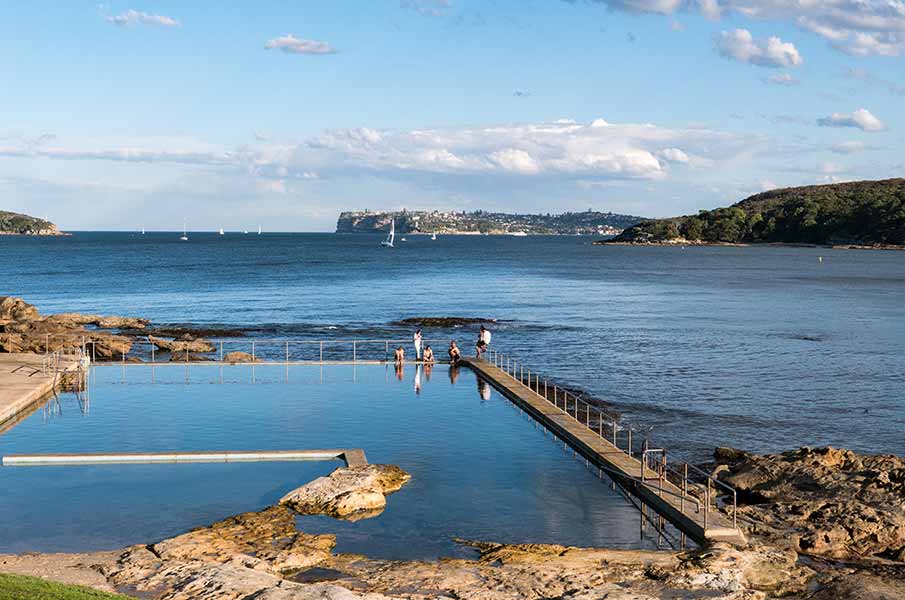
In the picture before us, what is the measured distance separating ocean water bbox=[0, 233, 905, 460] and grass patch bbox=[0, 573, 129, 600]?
902 inches

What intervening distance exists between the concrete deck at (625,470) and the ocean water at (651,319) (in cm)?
441

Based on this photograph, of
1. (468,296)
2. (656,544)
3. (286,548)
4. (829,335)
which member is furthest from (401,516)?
(468,296)

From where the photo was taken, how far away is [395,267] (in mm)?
181750

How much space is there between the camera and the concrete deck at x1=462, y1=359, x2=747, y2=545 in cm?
2286

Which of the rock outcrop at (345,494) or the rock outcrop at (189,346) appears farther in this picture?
the rock outcrop at (189,346)

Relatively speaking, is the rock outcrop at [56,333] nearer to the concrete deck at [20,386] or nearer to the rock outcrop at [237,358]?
the concrete deck at [20,386]

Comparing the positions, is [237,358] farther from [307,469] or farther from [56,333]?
[307,469]

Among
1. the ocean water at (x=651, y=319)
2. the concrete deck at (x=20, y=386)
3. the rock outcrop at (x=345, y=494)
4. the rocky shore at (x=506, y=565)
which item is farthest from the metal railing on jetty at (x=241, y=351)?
the rocky shore at (x=506, y=565)

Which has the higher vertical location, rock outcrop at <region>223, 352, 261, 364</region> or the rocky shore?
rock outcrop at <region>223, 352, 261, 364</region>

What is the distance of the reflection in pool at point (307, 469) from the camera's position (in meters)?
23.4

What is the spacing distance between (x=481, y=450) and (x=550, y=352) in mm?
32099

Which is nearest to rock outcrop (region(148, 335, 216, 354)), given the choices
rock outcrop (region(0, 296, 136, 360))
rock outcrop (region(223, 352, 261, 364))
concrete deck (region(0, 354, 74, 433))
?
rock outcrop (region(0, 296, 136, 360))

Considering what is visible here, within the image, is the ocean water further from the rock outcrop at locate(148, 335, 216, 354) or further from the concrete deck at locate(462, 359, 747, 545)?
the rock outcrop at locate(148, 335, 216, 354)

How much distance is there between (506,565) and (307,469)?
393 inches
